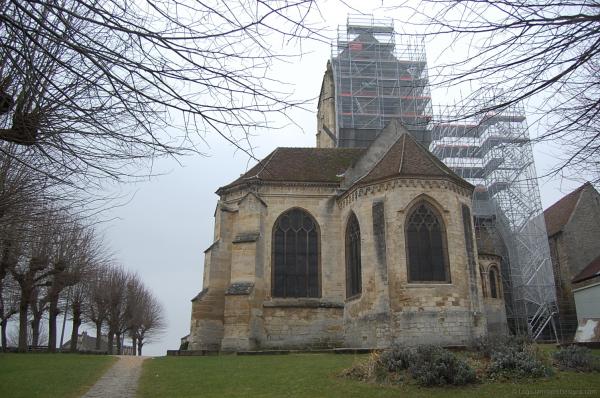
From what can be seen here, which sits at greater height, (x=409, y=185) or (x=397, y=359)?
(x=409, y=185)

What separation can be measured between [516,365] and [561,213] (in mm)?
27328

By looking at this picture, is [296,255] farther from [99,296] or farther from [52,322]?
[99,296]

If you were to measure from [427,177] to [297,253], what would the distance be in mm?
6388

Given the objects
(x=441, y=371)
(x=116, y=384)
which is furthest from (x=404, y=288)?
(x=116, y=384)

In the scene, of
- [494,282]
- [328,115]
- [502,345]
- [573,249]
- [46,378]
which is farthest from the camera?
[328,115]

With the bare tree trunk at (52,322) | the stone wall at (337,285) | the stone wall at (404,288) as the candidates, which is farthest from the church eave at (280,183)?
the bare tree trunk at (52,322)

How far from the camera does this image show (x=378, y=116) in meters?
31.4

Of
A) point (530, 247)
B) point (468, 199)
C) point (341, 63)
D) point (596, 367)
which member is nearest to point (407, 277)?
point (468, 199)

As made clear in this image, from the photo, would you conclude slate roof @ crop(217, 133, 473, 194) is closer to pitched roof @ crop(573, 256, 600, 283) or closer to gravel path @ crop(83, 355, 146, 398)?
gravel path @ crop(83, 355, 146, 398)

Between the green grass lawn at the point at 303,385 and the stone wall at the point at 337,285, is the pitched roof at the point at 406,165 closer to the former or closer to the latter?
the stone wall at the point at 337,285

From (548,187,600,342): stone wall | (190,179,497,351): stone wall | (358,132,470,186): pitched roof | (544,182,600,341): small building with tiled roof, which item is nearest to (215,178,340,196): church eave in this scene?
(190,179,497,351): stone wall

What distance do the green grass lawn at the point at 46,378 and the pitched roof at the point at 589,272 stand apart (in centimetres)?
2465

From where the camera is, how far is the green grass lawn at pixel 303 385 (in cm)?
891

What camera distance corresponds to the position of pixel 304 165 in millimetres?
23656
